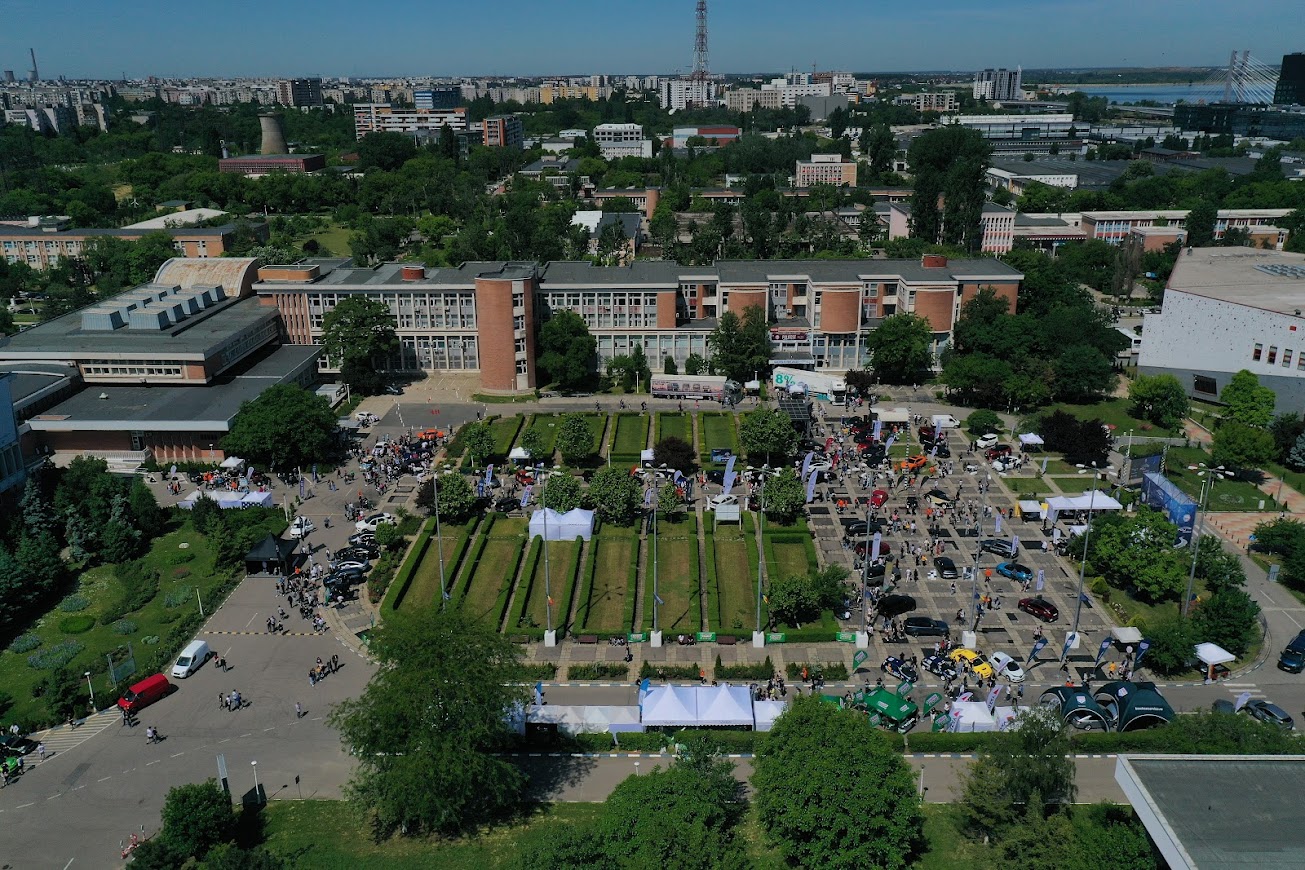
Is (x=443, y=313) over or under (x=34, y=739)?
over

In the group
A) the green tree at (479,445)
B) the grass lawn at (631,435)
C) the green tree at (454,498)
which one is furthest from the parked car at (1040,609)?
the green tree at (479,445)

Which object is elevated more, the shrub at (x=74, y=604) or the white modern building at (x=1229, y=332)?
the white modern building at (x=1229, y=332)

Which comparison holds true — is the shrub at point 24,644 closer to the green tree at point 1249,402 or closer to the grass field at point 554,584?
the grass field at point 554,584

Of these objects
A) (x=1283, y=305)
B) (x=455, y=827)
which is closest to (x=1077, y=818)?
(x=455, y=827)

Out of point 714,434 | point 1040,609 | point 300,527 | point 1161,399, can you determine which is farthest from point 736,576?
point 1161,399

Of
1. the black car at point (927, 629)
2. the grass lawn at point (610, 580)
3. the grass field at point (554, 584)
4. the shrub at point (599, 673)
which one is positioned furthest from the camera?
the grass field at point (554, 584)

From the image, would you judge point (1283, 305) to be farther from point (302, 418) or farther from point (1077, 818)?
point (302, 418)
